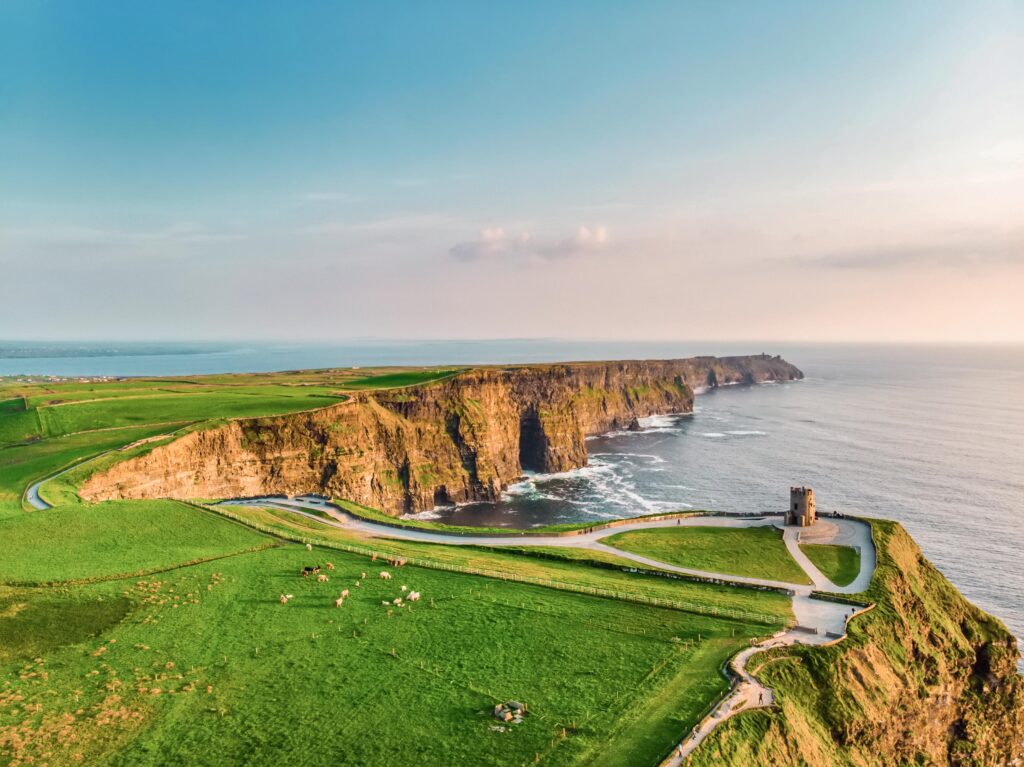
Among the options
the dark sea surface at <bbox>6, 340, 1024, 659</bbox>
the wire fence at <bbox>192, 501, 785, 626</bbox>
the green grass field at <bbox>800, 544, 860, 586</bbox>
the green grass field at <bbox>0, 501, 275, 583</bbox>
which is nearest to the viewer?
the wire fence at <bbox>192, 501, 785, 626</bbox>

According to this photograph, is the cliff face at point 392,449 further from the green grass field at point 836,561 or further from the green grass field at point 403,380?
the green grass field at point 836,561

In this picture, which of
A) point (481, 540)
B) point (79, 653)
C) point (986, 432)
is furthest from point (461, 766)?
point (986, 432)

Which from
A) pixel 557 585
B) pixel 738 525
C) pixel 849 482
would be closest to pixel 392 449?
pixel 738 525

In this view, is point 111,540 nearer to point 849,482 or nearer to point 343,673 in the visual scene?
point 343,673

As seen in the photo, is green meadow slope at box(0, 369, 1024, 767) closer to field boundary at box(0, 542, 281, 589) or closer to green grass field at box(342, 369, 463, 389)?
field boundary at box(0, 542, 281, 589)

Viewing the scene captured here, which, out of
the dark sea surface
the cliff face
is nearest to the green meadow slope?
the cliff face

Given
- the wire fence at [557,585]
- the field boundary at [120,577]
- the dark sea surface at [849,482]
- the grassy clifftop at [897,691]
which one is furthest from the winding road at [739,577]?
the dark sea surface at [849,482]
